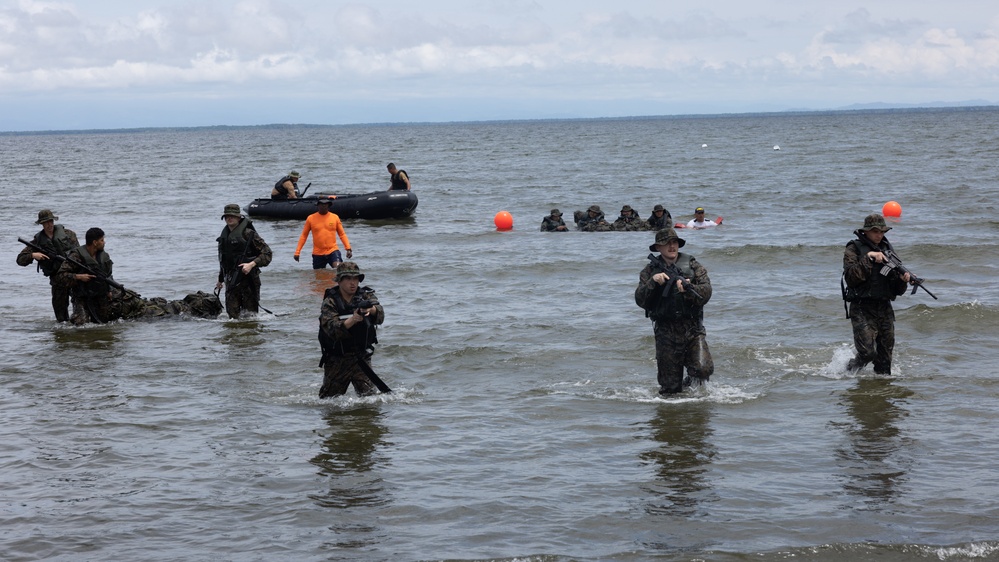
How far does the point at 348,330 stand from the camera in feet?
31.7

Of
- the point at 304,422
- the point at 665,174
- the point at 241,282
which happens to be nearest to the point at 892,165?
the point at 665,174

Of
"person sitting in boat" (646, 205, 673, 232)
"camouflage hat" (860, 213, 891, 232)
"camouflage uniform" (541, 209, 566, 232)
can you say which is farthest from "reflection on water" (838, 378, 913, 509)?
"camouflage uniform" (541, 209, 566, 232)

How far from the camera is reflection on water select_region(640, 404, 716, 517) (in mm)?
8164

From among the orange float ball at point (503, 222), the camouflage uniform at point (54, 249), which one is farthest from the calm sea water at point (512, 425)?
the orange float ball at point (503, 222)

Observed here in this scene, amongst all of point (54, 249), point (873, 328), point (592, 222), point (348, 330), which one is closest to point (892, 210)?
point (592, 222)

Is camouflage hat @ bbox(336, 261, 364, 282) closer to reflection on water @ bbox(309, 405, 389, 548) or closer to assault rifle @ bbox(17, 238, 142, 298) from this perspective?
reflection on water @ bbox(309, 405, 389, 548)

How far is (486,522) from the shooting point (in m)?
7.88

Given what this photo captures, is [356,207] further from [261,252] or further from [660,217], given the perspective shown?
[261,252]

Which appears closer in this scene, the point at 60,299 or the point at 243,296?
the point at 60,299

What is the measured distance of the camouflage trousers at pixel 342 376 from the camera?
10211 millimetres

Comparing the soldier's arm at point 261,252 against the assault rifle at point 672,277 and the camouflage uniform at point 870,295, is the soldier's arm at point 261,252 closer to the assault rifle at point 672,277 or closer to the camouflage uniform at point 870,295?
the assault rifle at point 672,277

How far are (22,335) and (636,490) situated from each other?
34.0 feet

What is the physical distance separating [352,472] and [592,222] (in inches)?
762

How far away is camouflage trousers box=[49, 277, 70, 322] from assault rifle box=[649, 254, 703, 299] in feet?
29.8
